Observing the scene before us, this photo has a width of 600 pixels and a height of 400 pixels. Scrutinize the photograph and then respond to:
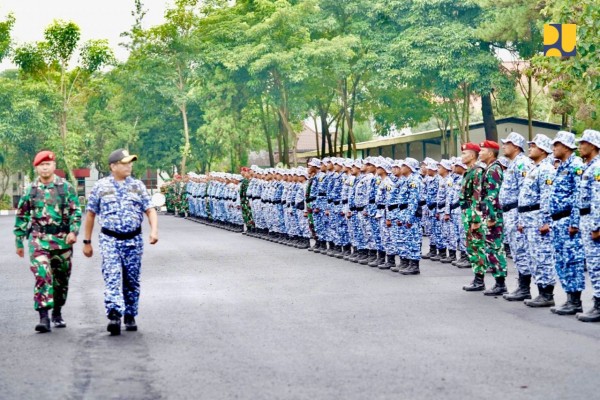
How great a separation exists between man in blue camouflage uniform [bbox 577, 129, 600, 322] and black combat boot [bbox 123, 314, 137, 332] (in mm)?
4555

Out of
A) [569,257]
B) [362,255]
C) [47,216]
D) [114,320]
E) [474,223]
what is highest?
[47,216]

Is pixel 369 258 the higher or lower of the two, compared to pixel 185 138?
lower

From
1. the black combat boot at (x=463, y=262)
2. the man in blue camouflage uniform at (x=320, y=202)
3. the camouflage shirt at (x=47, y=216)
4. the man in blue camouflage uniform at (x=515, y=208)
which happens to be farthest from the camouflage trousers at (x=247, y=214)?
the camouflage shirt at (x=47, y=216)

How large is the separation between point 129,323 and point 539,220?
16.0 feet

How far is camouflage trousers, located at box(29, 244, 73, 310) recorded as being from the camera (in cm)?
1103

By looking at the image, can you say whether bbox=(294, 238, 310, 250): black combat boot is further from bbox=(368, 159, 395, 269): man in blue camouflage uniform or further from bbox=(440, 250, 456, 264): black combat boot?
bbox=(368, 159, 395, 269): man in blue camouflage uniform

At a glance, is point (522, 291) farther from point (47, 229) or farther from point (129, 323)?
point (47, 229)

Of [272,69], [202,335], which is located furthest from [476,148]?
[272,69]

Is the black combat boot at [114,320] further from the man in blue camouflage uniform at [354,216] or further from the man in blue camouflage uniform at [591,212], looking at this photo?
the man in blue camouflage uniform at [354,216]

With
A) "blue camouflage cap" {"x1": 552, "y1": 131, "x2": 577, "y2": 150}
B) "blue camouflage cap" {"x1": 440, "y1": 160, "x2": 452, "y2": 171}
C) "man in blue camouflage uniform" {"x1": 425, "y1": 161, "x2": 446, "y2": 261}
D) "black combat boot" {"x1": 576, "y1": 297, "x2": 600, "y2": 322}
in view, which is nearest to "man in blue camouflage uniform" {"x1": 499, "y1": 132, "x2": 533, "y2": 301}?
"blue camouflage cap" {"x1": 552, "y1": 131, "x2": 577, "y2": 150}

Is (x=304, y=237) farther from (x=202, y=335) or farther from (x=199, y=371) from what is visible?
(x=199, y=371)

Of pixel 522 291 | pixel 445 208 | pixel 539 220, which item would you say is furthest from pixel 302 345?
pixel 445 208

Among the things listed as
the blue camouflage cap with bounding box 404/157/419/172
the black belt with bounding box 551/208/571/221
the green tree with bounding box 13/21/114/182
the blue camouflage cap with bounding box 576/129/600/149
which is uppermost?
the green tree with bounding box 13/21/114/182

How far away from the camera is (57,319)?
11344mm
